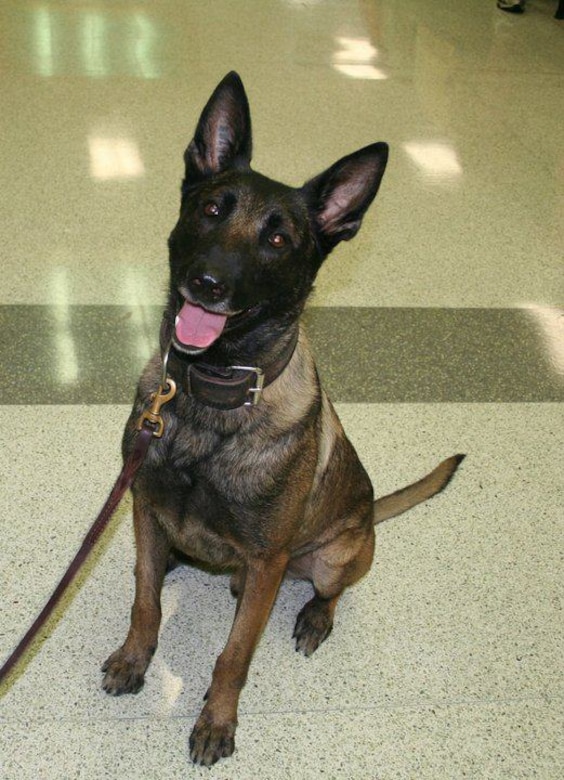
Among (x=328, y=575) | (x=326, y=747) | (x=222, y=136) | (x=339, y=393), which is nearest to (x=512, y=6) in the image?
(x=339, y=393)

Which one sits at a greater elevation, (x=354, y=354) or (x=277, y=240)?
(x=277, y=240)

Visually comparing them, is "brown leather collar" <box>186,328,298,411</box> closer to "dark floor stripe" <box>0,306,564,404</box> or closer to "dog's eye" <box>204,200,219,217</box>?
"dog's eye" <box>204,200,219,217</box>

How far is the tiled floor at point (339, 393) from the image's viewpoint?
76.5 inches

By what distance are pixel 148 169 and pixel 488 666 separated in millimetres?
2679

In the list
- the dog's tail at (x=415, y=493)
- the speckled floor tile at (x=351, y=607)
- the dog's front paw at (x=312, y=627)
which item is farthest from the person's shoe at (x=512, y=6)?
the dog's front paw at (x=312, y=627)

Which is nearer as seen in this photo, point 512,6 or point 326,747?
point 326,747

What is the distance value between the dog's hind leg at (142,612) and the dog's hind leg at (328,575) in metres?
0.35

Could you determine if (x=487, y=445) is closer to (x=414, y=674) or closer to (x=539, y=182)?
(x=414, y=674)

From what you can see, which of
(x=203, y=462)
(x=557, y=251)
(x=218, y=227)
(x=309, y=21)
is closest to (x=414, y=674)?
(x=203, y=462)

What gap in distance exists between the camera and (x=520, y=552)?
7.84 ft

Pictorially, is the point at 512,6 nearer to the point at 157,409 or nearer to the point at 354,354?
the point at 354,354

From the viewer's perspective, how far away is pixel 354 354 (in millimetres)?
3012

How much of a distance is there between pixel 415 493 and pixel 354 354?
76 centimetres

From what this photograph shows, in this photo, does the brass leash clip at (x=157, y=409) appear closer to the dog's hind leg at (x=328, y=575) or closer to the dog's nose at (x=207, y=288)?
the dog's nose at (x=207, y=288)
